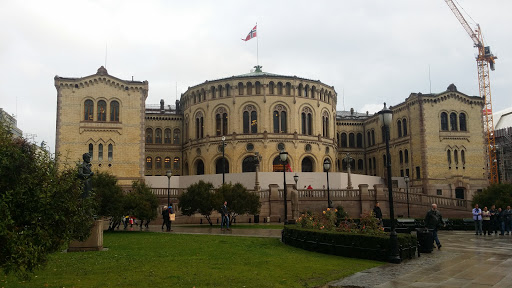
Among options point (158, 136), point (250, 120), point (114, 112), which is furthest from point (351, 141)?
point (114, 112)

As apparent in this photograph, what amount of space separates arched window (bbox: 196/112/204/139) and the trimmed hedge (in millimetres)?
46279

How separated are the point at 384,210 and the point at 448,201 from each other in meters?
6.94

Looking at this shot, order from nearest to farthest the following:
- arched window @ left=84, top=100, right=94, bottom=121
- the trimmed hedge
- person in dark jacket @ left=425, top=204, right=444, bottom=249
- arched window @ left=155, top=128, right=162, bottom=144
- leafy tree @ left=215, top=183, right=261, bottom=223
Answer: the trimmed hedge
person in dark jacket @ left=425, top=204, right=444, bottom=249
leafy tree @ left=215, top=183, right=261, bottom=223
arched window @ left=84, top=100, right=94, bottom=121
arched window @ left=155, top=128, right=162, bottom=144

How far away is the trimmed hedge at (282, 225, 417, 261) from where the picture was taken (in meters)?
13.6

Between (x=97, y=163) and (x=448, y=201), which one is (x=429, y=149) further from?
(x=97, y=163)

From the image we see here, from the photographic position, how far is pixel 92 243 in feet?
51.3

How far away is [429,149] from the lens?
57.4m

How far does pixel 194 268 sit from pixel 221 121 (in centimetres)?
4847

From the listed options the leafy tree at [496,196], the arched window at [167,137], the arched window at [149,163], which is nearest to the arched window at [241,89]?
the arched window at [167,137]

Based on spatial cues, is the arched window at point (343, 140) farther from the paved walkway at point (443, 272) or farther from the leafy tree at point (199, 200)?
the paved walkway at point (443, 272)

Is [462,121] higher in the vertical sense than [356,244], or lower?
higher

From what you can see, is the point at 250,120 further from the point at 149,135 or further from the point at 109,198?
the point at 109,198

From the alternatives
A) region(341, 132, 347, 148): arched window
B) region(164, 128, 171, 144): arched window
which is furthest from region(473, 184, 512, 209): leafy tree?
region(164, 128, 171, 144): arched window

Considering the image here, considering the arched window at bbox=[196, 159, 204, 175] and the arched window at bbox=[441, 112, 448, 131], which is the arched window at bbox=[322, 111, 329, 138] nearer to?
the arched window at bbox=[441, 112, 448, 131]
